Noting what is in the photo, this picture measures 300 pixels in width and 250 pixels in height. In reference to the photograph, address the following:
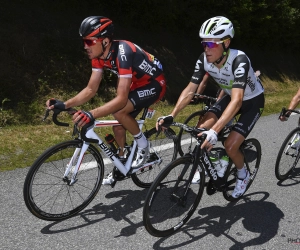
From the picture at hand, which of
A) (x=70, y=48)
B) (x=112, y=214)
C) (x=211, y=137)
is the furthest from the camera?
(x=70, y=48)

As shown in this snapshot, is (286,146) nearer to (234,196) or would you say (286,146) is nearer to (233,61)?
(234,196)

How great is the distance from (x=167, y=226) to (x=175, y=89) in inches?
358

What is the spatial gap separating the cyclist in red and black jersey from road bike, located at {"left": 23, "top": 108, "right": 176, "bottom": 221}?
14cm

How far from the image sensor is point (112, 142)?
4.64 meters

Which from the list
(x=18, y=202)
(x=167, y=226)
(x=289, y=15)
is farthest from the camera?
(x=289, y=15)

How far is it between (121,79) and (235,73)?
1.30 meters

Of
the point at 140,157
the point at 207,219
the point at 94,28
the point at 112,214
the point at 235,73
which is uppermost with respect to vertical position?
the point at 94,28

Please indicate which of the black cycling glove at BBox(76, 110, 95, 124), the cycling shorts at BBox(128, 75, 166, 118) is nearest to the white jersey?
the cycling shorts at BBox(128, 75, 166, 118)

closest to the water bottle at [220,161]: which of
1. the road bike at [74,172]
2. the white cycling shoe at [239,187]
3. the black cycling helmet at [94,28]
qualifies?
the white cycling shoe at [239,187]

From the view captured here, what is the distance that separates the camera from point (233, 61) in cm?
433

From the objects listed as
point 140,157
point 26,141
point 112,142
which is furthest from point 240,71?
point 26,141

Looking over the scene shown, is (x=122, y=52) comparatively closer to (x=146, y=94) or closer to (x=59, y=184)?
(x=146, y=94)

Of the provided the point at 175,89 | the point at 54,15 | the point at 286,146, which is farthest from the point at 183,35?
the point at 286,146

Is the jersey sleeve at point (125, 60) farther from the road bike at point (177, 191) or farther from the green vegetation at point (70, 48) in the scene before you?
the green vegetation at point (70, 48)
